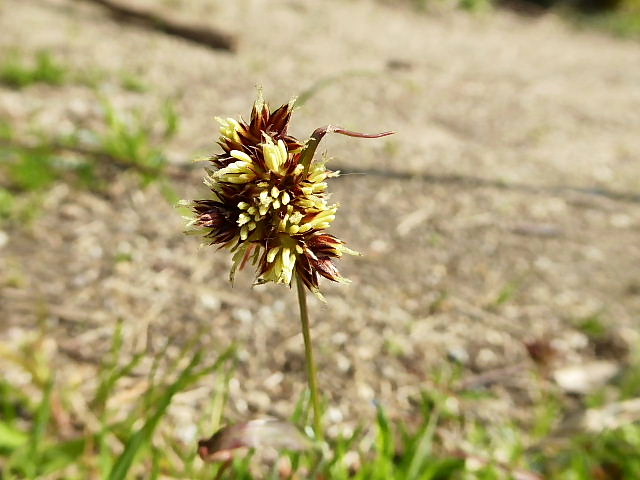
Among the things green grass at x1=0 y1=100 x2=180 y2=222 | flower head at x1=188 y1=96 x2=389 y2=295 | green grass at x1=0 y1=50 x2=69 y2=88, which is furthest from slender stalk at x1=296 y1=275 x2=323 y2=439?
green grass at x1=0 y1=50 x2=69 y2=88

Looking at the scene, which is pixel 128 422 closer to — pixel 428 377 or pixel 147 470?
pixel 147 470

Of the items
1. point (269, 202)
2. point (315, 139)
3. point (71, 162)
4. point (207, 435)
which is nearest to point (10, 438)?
point (207, 435)

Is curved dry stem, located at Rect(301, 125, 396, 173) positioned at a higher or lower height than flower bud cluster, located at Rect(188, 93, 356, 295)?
higher

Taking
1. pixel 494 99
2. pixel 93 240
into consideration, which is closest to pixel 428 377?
pixel 93 240

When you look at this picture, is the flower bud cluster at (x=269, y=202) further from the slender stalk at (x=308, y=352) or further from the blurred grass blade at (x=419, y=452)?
the blurred grass blade at (x=419, y=452)

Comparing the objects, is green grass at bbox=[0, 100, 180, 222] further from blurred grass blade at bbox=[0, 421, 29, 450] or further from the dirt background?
blurred grass blade at bbox=[0, 421, 29, 450]
